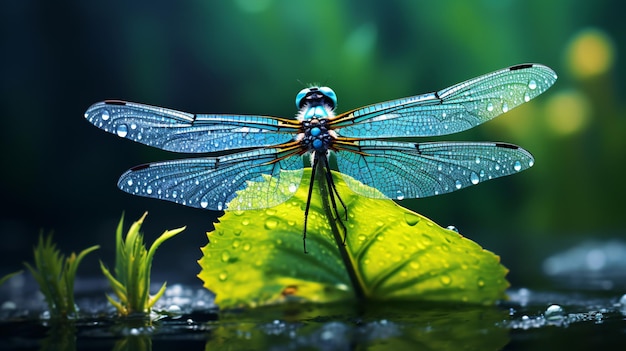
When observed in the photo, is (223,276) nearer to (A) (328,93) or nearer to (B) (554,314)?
(A) (328,93)

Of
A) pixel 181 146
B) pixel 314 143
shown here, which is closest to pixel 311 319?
pixel 314 143

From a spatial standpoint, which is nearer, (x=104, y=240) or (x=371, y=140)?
(x=371, y=140)

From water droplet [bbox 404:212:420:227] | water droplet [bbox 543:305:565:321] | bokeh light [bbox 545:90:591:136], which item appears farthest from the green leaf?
bokeh light [bbox 545:90:591:136]

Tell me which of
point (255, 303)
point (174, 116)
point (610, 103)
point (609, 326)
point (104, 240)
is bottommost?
point (609, 326)

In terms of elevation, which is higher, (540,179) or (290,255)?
(540,179)

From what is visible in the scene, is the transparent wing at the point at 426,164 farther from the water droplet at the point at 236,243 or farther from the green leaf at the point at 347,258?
the water droplet at the point at 236,243

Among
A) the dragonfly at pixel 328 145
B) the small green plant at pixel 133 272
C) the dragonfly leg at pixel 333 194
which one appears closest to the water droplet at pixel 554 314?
the dragonfly at pixel 328 145

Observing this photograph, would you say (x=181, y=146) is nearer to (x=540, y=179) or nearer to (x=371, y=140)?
(x=371, y=140)
